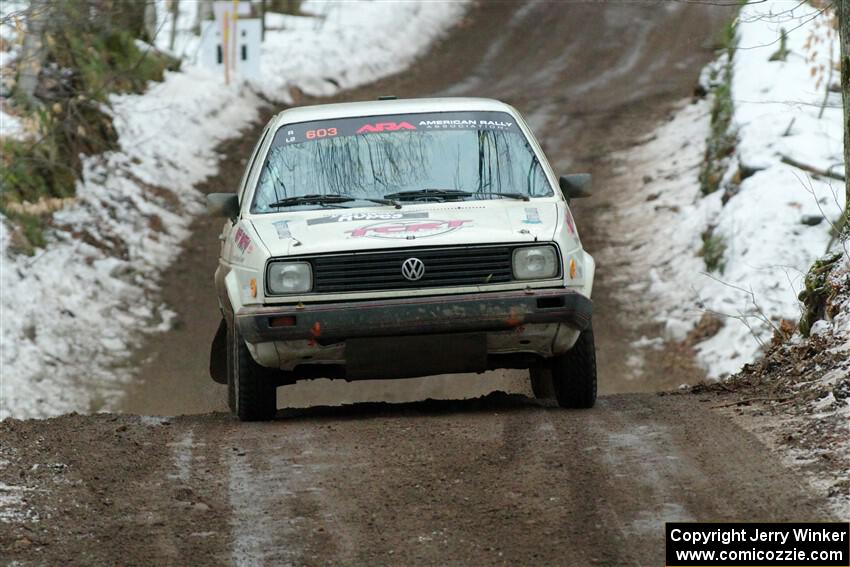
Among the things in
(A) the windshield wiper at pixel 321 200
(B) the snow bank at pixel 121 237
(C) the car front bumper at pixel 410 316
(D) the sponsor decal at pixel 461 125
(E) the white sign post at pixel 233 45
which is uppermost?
(D) the sponsor decal at pixel 461 125

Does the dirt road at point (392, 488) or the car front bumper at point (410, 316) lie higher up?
the car front bumper at point (410, 316)

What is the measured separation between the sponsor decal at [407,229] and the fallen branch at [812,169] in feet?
26.7

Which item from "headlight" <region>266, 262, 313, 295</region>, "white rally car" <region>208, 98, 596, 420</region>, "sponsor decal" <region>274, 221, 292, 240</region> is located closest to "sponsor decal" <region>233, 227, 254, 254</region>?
"white rally car" <region>208, 98, 596, 420</region>

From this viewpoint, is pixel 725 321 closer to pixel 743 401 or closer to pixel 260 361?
pixel 743 401

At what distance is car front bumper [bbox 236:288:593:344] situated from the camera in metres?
7.41

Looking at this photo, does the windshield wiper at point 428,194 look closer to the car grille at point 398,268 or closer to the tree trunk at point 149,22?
the car grille at point 398,268

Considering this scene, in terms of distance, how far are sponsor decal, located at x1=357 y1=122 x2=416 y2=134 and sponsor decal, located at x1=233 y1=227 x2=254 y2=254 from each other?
40.7 inches

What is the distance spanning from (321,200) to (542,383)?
2265 millimetres

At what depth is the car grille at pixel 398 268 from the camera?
7.46 metres

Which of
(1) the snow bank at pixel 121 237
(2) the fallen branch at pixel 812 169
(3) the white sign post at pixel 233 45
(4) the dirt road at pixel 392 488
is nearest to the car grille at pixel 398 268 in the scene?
(4) the dirt road at pixel 392 488

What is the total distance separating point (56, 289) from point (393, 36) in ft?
46.9

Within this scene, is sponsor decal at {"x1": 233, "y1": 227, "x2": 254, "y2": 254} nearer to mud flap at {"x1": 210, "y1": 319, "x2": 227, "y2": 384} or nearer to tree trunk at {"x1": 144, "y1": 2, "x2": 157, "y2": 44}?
mud flap at {"x1": 210, "y1": 319, "x2": 227, "y2": 384}

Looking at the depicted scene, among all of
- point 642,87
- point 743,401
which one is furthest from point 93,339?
point 642,87

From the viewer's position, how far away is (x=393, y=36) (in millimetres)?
27891
